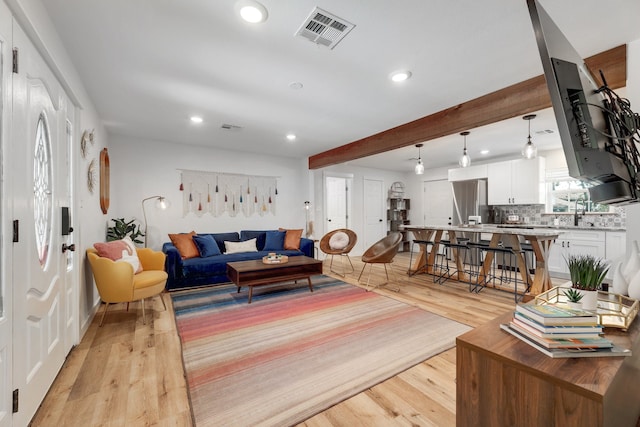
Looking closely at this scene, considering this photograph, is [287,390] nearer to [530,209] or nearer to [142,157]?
[142,157]

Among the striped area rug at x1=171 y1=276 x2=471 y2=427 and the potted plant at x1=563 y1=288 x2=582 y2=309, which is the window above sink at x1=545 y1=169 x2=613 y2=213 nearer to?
the striped area rug at x1=171 y1=276 x2=471 y2=427

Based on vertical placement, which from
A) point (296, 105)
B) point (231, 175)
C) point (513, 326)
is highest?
point (296, 105)

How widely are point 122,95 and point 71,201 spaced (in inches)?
53.3

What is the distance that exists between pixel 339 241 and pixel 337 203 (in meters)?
2.31

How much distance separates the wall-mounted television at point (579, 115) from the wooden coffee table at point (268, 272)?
3.28m

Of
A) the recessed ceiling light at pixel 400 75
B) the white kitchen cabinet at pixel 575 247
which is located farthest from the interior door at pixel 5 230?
the white kitchen cabinet at pixel 575 247

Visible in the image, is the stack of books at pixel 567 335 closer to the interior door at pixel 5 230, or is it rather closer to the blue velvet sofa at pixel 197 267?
the interior door at pixel 5 230

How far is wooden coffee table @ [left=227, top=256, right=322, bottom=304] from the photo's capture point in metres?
3.59

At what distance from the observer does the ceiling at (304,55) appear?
1746mm

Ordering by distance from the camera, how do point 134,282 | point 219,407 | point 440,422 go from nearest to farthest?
point 440,422
point 219,407
point 134,282

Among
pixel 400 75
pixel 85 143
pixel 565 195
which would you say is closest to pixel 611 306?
pixel 400 75

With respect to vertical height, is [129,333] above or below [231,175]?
below

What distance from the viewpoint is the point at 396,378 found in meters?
1.94

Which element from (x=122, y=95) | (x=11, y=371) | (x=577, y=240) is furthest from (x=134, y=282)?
(x=577, y=240)
